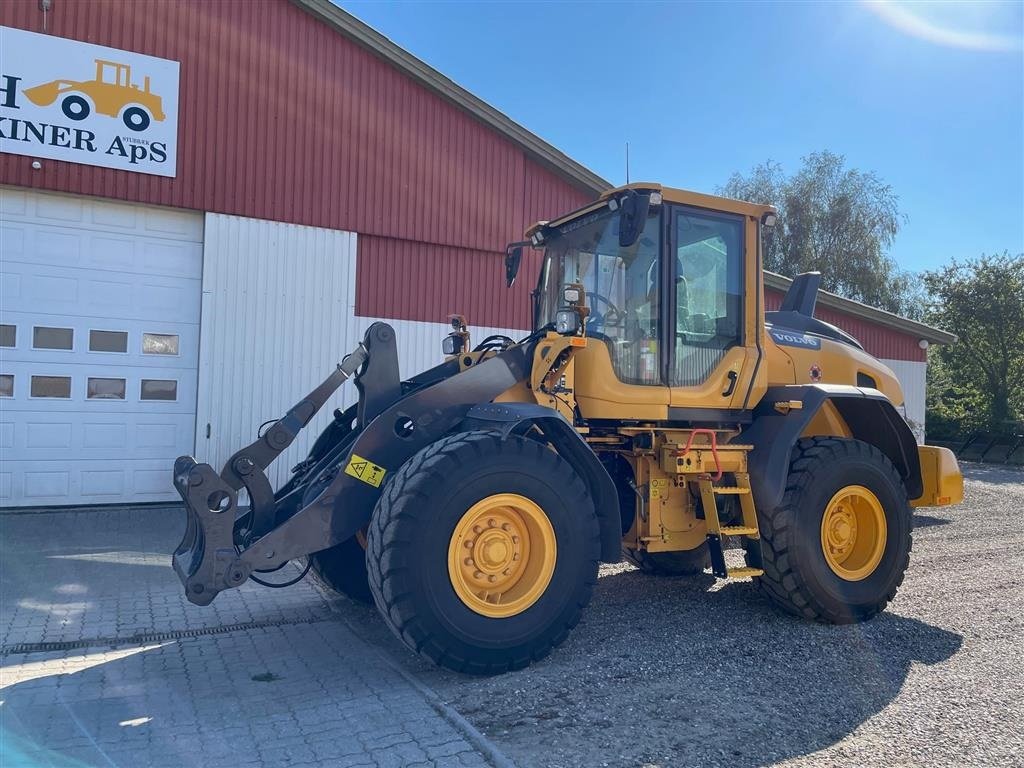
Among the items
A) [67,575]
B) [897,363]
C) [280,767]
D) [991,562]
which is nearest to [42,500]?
[67,575]

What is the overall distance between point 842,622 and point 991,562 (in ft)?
11.2

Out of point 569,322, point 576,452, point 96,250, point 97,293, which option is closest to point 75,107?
point 96,250

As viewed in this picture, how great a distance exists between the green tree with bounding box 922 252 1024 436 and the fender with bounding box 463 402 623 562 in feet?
72.8

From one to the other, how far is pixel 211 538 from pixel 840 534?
14.3 ft

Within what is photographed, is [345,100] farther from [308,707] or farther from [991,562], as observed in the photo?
[991,562]

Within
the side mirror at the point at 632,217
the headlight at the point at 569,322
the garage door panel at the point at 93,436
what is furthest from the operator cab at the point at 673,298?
the garage door panel at the point at 93,436

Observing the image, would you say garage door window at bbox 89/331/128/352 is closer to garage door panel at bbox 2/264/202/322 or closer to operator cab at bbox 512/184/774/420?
garage door panel at bbox 2/264/202/322

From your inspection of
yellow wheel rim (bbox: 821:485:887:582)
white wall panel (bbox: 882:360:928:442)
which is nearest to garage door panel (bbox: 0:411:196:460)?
yellow wheel rim (bbox: 821:485:887:582)

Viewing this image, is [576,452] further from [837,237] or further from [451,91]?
[837,237]

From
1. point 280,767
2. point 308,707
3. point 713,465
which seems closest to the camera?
point 280,767

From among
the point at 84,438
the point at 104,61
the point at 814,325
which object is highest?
the point at 104,61

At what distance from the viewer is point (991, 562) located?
7.86 meters

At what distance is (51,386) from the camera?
9234 millimetres

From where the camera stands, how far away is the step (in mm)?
5438
